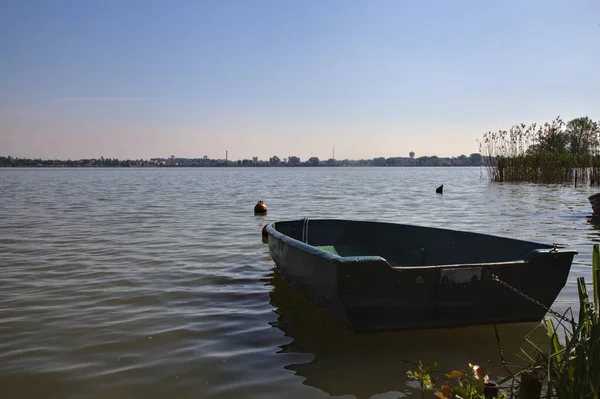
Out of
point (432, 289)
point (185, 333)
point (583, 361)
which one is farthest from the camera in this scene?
point (185, 333)

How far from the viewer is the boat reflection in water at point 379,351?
4.28 meters

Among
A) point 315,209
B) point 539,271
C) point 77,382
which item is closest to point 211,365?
point 77,382

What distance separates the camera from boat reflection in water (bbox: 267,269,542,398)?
4277mm

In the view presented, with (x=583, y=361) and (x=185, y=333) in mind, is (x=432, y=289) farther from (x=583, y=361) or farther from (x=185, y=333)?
(x=185, y=333)

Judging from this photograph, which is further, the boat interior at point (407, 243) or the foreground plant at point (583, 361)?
the boat interior at point (407, 243)

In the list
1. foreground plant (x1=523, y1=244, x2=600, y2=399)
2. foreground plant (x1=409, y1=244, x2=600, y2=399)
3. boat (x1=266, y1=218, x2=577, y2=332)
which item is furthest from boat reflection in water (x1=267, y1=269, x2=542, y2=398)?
foreground plant (x1=523, y1=244, x2=600, y2=399)

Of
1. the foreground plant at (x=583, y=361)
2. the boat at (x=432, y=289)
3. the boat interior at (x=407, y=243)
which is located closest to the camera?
the foreground plant at (x=583, y=361)

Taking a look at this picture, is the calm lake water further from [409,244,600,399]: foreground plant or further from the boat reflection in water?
[409,244,600,399]: foreground plant

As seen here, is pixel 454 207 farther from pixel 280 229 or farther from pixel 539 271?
pixel 539 271

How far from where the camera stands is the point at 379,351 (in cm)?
491

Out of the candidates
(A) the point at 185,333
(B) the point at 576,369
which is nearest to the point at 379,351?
(A) the point at 185,333

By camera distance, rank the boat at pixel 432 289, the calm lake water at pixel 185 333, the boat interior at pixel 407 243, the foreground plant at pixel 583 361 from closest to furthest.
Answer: the foreground plant at pixel 583 361 → the calm lake water at pixel 185 333 → the boat at pixel 432 289 → the boat interior at pixel 407 243

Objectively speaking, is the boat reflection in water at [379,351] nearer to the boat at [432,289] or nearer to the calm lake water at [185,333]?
the calm lake water at [185,333]

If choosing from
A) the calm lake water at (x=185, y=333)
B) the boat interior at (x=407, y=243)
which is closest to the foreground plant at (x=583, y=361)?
the calm lake water at (x=185, y=333)
